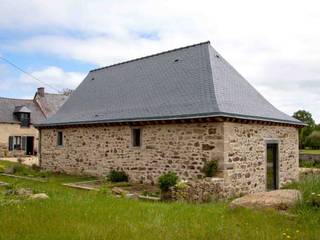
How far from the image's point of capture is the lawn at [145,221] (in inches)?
248

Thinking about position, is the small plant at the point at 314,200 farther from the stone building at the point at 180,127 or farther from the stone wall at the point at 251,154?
the stone wall at the point at 251,154

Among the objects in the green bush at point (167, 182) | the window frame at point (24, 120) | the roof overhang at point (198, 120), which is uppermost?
the window frame at point (24, 120)

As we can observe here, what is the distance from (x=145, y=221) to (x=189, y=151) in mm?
6100

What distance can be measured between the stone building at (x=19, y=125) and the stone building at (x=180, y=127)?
1572cm

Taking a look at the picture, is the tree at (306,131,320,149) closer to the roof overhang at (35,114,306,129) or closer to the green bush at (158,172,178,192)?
the roof overhang at (35,114,306,129)

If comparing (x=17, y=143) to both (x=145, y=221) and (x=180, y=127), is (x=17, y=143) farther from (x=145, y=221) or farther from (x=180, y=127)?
(x=145, y=221)

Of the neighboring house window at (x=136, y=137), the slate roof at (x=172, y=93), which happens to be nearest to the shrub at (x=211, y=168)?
the slate roof at (x=172, y=93)

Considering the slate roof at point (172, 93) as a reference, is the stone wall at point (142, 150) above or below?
below

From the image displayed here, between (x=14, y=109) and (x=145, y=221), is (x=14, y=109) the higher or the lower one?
the higher one

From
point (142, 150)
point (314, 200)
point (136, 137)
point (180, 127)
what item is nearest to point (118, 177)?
point (142, 150)

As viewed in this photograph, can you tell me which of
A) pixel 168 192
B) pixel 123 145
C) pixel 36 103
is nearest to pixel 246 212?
pixel 168 192

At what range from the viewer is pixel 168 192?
1095cm

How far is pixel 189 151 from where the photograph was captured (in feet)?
43.3

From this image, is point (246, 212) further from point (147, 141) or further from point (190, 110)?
point (147, 141)
